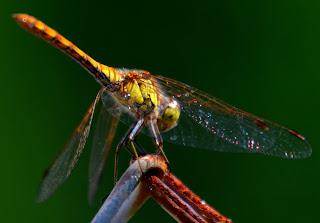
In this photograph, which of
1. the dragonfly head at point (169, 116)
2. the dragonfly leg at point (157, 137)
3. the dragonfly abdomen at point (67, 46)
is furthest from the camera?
the dragonfly head at point (169, 116)

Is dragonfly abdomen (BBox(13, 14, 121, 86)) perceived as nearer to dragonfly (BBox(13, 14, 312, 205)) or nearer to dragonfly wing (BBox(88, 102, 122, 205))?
dragonfly (BBox(13, 14, 312, 205))

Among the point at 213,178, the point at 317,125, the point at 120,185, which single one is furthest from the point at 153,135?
the point at 317,125

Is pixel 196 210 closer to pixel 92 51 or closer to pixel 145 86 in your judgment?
pixel 145 86

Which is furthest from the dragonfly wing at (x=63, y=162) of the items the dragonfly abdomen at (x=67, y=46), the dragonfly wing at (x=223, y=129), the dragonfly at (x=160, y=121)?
the dragonfly wing at (x=223, y=129)

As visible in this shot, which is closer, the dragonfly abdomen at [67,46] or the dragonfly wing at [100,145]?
the dragonfly abdomen at [67,46]

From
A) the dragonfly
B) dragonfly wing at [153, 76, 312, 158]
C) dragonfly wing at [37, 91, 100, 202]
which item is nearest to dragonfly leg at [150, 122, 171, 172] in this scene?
the dragonfly

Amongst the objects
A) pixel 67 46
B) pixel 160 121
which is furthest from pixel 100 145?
pixel 67 46

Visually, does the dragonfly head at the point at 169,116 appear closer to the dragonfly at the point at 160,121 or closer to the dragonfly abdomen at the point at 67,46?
the dragonfly at the point at 160,121
